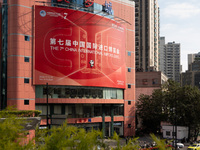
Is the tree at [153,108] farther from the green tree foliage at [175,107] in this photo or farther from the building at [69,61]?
the building at [69,61]

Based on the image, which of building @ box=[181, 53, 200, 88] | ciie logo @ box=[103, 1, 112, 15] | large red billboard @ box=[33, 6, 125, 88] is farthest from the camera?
building @ box=[181, 53, 200, 88]

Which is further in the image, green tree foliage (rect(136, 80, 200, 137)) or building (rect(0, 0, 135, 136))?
green tree foliage (rect(136, 80, 200, 137))

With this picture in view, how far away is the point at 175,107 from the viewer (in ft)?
220

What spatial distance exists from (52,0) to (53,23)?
480cm

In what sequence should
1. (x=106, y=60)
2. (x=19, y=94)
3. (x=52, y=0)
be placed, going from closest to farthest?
(x=19, y=94) → (x=52, y=0) → (x=106, y=60)

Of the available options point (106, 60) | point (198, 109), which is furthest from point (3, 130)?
point (198, 109)

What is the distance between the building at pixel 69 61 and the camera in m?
54.6

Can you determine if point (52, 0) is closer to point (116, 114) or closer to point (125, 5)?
point (125, 5)

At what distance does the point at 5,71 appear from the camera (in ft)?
180

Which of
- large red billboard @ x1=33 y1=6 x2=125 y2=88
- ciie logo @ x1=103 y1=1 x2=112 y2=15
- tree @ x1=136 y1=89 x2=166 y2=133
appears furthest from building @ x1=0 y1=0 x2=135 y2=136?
tree @ x1=136 y1=89 x2=166 y2=133

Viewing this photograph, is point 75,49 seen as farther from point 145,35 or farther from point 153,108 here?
point 145,35

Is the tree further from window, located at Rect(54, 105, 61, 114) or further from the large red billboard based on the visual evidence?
window, located at Rect(54, 105, 61, 114)

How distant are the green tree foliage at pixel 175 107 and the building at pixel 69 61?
5966 millimetres

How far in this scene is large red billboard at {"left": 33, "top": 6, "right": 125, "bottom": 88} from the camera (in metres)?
56.1
